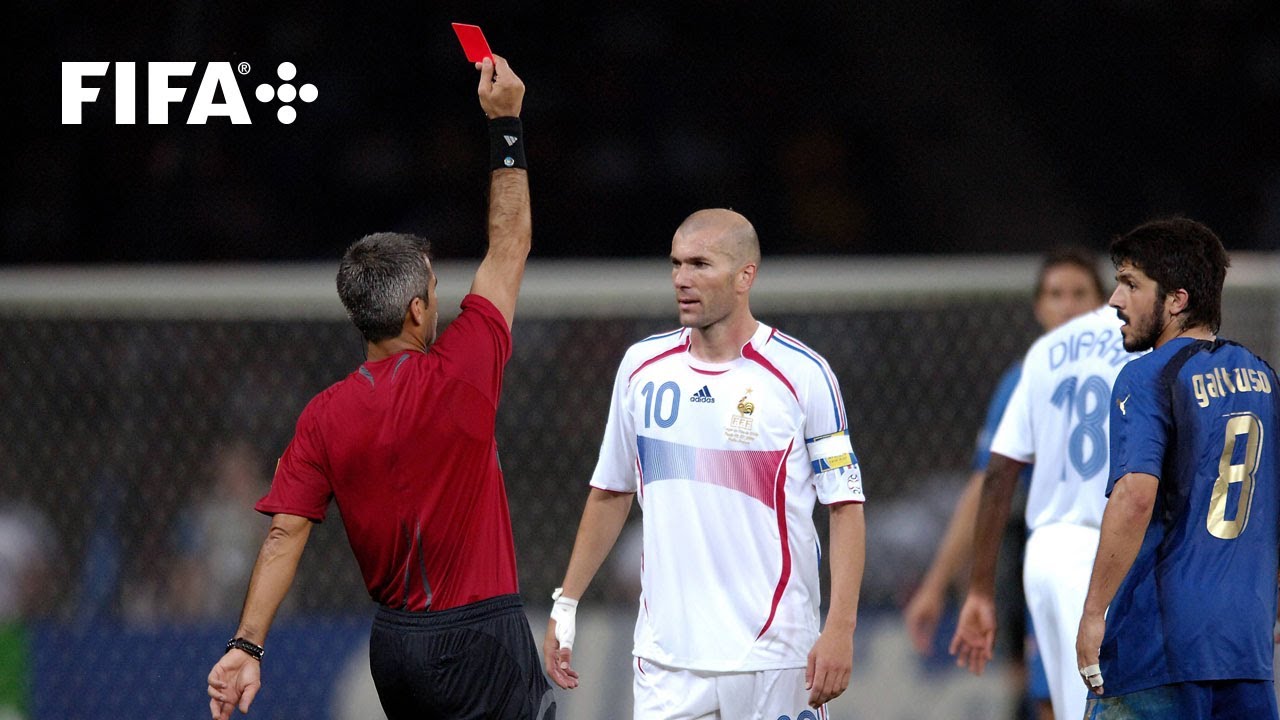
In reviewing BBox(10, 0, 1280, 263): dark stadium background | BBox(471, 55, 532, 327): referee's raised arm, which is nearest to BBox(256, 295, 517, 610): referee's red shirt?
BBox(471, 55, 532, 327): referee's raised arm

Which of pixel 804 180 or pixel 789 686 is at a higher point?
pixel 804 180

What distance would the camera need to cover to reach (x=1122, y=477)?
3391 mm

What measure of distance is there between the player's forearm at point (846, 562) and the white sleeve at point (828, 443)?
0.14 feet

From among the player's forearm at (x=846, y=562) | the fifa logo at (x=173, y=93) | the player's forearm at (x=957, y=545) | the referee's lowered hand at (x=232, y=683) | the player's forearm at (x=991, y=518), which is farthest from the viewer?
the fifa logo at (x=173, y=93)

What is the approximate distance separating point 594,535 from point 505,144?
1119mm

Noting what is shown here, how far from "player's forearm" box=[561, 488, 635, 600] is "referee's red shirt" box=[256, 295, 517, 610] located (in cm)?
47

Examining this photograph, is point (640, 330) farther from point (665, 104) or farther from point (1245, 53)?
point (1245, 53)

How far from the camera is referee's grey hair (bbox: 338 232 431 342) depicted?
137 inches

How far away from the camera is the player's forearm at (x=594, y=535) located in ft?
13.1

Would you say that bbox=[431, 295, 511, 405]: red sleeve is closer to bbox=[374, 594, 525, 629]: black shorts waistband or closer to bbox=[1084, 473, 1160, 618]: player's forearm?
bbox=[374, 594, 525, 629]: black shorts waistband

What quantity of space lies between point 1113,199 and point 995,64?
1.65m

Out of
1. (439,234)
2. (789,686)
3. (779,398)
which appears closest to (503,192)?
(779,398)

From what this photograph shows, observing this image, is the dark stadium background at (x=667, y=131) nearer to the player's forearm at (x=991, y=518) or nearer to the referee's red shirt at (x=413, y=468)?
the player's forearm at (x=991, y=518)

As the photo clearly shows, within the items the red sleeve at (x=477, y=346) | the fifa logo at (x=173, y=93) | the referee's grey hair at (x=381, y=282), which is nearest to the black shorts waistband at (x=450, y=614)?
the red sleeve at (x=477, y=346)
